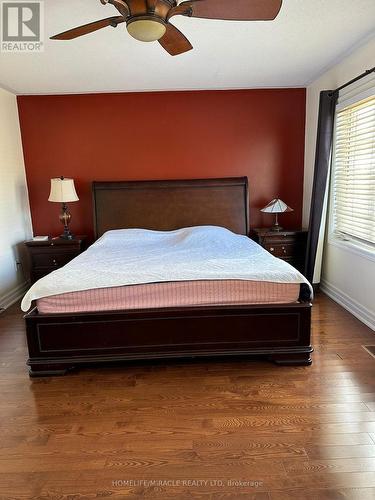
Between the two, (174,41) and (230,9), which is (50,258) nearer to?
(174,41)

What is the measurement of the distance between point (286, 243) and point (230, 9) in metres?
2.78

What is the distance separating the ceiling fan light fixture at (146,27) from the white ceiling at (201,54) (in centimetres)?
69

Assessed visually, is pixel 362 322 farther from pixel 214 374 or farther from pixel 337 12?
pixel 337 12

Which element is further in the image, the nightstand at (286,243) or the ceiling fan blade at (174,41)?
the nightstand at (286,243)

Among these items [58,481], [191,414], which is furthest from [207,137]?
[58,481]

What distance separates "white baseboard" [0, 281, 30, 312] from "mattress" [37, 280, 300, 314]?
175 centimetres

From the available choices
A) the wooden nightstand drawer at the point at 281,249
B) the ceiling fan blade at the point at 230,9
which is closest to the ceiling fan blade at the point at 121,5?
the ceiling fan blade at the point at 230,9

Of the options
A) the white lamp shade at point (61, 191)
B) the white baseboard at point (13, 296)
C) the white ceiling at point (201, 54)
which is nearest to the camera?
the white ceiling at point (201, 54)

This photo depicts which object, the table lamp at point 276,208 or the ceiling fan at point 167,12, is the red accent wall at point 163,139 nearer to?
the table lamp at point 276,208

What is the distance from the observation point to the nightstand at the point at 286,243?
4000mm

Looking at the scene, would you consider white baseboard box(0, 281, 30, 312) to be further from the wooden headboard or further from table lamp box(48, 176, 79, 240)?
the wooden headboard

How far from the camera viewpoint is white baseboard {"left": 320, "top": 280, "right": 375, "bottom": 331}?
2.99m

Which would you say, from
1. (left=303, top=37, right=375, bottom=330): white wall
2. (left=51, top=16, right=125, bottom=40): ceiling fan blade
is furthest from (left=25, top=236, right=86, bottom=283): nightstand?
(left=303, top=37, right=375, bottom=330): white wall

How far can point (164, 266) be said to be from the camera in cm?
246
